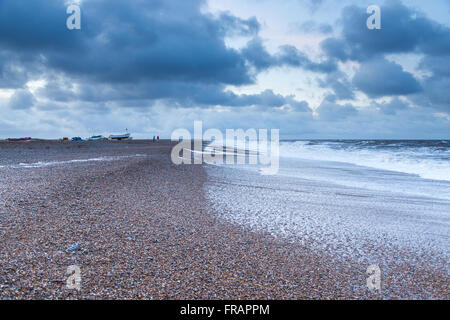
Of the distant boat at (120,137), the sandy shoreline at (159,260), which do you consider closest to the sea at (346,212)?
the sandy shoreline at (159,260)

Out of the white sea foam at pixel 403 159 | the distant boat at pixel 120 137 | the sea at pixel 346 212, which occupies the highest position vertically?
the distant boat at pixel 120 137

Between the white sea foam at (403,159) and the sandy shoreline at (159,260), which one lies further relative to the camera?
the white sea foam at (403,159)

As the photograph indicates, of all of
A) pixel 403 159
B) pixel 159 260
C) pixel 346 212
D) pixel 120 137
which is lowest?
pixel 346 212

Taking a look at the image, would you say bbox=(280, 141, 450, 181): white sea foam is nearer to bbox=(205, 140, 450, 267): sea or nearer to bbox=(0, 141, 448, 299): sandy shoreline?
bbox=(205, 140, 450, 267): sea

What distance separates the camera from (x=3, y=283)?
3371 mm

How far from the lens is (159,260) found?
4.21 m

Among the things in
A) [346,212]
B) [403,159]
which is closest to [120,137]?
[403,159]

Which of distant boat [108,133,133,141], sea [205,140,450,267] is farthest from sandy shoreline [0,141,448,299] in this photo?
distant boat [108,133,133,141]

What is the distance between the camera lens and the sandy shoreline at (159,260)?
11.4ft

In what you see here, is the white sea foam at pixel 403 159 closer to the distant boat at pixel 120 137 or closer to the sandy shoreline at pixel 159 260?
the sandy shoreline at pixel 159 260

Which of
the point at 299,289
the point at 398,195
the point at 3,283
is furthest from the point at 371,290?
the point at 398,195

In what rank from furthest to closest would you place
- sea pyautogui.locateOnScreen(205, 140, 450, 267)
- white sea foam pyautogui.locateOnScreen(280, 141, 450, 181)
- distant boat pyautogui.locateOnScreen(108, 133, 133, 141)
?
distant boat pyautogui.locateOnScreen(108, 133, 133, 141) < white sea foam pyautogui.locateOnScreen(280, 141, 450, 181) < sea pyautogui.locateOnScreen(205, 140, 450, 267)

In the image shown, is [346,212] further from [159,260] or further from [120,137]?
[120,137]

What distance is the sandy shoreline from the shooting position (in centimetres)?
349
